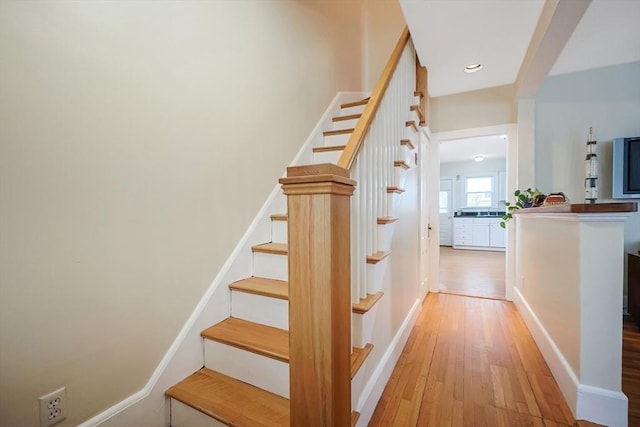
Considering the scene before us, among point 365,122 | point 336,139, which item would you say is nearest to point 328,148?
point 336,139

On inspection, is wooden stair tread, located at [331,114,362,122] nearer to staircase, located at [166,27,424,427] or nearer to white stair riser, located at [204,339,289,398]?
staircase, located at [166,27,424,427]

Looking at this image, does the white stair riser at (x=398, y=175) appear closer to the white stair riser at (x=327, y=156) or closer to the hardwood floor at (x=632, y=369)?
the white stair riser at (x=327, y=156)

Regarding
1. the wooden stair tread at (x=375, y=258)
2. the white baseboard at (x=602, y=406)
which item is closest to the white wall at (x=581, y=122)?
the white baseboard at (x=602, y=406)

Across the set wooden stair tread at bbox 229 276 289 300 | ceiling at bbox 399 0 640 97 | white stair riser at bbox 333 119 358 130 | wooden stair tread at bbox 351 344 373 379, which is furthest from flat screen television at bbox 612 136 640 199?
wooden stair tread at bbox 229 276 289 300

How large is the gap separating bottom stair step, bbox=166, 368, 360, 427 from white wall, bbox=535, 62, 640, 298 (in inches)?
131

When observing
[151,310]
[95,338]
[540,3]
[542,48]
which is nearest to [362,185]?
[151,310]

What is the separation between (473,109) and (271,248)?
10.2 feet

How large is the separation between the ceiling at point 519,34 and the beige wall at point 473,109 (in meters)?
0.29

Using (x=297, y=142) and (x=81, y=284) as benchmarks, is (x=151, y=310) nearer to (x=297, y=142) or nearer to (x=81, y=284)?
(x=81, y=284)

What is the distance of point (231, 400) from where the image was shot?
1207mm

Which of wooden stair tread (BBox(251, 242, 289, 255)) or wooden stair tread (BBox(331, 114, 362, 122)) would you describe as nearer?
wooden stair tread (BBox(251, 242, 289, 255))

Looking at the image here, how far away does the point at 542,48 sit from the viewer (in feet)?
6.85

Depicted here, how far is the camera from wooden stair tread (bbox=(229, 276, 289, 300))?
1464mm

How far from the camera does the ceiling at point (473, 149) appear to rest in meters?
5.57
